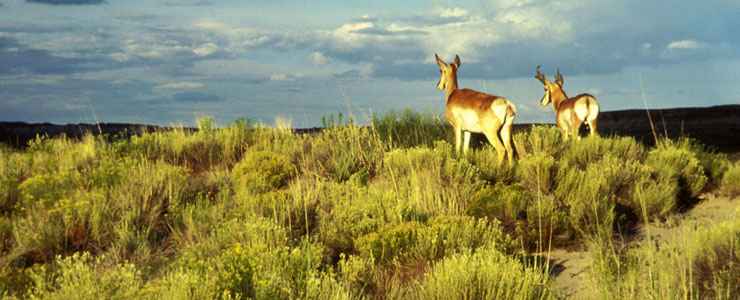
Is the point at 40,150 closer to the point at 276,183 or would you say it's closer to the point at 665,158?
the point at 276,183

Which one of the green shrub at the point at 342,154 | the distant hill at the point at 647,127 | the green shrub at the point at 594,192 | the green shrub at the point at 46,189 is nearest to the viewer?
the green shrub at the point at 594,192

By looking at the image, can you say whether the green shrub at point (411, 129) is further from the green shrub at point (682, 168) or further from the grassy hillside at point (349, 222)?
the green shrub at point (682, 168)

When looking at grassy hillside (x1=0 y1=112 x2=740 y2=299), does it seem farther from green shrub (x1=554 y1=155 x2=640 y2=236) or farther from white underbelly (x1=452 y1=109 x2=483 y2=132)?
white underbelly (x1=452 y1=109 x2=483 y2=132)

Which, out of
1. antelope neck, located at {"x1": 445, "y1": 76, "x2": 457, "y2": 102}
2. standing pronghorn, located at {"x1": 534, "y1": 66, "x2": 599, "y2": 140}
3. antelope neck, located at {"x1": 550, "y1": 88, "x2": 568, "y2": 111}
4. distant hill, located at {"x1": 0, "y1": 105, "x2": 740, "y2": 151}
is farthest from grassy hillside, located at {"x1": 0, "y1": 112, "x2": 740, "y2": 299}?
distant hill, located at {"x1": 0, "y1": 105, "x2": 740, "y2": 151}

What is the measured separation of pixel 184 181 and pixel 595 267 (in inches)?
239

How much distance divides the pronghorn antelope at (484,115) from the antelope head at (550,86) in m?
4.28

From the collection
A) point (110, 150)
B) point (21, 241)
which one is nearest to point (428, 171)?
point (21, 241)

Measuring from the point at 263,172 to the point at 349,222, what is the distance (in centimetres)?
334

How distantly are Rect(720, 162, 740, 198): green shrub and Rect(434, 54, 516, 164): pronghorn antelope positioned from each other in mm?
3531

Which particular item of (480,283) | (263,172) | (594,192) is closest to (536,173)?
(594,192)

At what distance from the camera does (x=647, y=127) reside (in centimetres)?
2500

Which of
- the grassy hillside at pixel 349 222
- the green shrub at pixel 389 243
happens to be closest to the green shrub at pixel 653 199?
the grassy hillside at pixel 349 222

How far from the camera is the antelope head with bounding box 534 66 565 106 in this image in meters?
15.3

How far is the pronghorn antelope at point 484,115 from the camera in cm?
1071
